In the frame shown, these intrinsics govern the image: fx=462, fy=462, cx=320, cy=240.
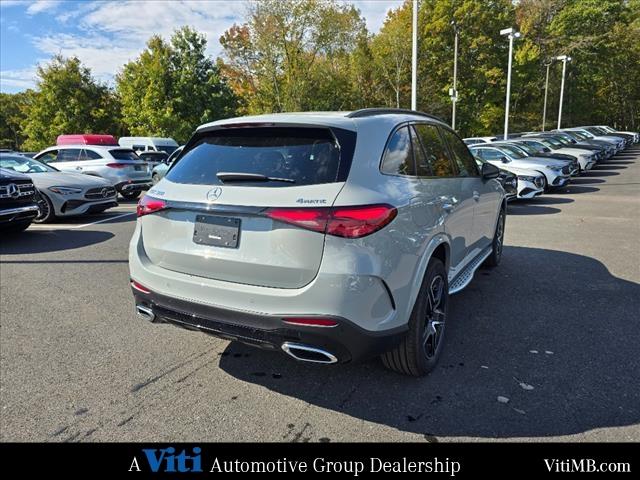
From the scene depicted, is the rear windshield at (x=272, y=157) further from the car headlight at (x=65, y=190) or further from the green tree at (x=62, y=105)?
the green tree at (x=62, y=105)

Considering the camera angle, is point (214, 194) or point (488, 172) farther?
point (488, 172)

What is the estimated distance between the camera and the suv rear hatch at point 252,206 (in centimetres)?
247

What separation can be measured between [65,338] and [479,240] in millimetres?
3935

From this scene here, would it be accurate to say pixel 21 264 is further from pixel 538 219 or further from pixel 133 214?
pixel 538 219

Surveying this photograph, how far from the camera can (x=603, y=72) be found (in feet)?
162

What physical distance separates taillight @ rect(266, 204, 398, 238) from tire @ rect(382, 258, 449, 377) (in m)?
0.69

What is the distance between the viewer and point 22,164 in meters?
10.4

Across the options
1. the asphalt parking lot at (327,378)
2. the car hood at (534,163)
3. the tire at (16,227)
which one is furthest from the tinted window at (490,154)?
the tire at (16,227)

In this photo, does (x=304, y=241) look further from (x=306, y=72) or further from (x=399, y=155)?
(x=306, y=72)

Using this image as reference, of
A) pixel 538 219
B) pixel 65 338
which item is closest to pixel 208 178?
pixel 65 338

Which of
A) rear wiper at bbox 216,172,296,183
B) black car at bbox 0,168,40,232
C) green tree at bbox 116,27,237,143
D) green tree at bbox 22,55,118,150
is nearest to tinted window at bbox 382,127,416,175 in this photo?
rear wiper at bbox 216,172,296,183

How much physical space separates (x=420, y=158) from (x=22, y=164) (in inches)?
407

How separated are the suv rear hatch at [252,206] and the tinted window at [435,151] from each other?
1029 millimetres

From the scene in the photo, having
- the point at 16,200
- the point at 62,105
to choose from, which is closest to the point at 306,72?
the point at 62,105
